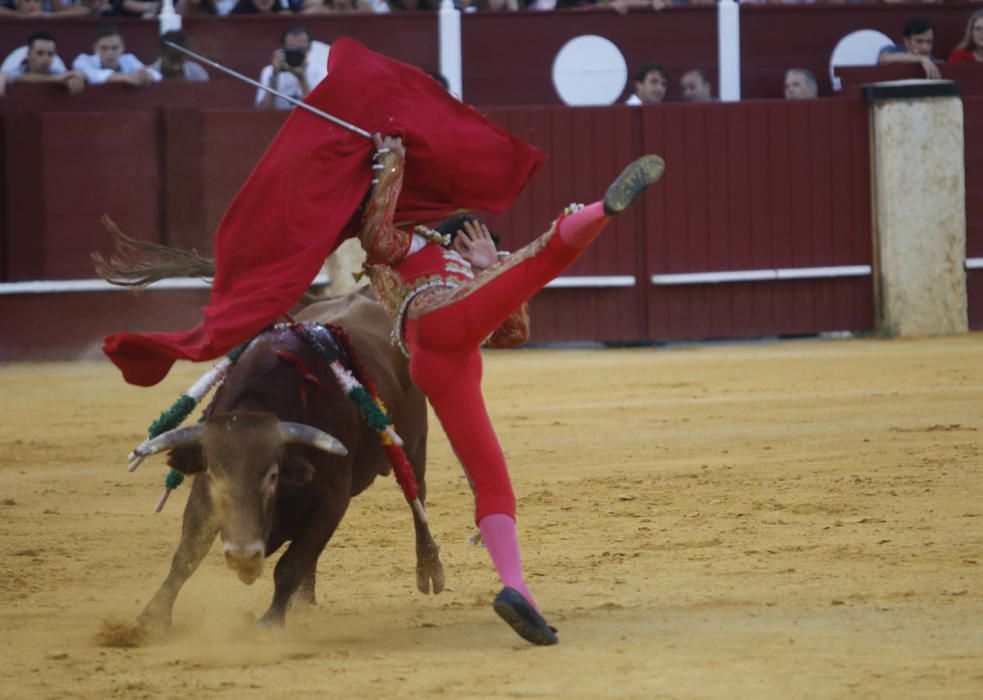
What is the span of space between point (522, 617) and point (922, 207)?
756 centimetres

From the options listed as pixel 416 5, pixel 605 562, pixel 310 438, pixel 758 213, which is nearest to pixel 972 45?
pixel 758 213

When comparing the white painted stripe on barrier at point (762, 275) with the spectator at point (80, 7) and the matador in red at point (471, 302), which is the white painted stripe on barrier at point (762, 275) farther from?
the matador in red at point (471, 302)

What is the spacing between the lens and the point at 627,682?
10.1 ft

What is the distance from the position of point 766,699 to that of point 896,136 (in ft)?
26.1

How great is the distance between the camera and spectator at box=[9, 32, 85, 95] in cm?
1005

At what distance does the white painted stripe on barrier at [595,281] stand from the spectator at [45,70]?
10.2ft

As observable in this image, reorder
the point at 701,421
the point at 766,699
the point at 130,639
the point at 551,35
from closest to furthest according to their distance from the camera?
the point at 766,699 < the point at 130,639 < the point at 701,421 < the point at 551,35

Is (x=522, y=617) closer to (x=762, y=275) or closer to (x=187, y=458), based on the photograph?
(x=187, y=458)

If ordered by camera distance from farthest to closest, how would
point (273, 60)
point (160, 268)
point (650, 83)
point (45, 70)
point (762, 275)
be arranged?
point (762, 275) < point (650, 83) < point (45, 70) < point (273, 60) < point (160, 268)

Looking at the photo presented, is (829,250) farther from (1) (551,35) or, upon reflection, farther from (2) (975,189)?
(1) (551,35)

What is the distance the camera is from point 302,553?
3.85 meters

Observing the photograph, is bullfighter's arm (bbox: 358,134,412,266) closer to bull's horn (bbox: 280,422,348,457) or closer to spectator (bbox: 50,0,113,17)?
bull's horn (bbox: 280,422,348,457)

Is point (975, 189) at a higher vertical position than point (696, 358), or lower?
higher

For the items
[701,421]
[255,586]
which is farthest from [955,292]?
[255,586]
